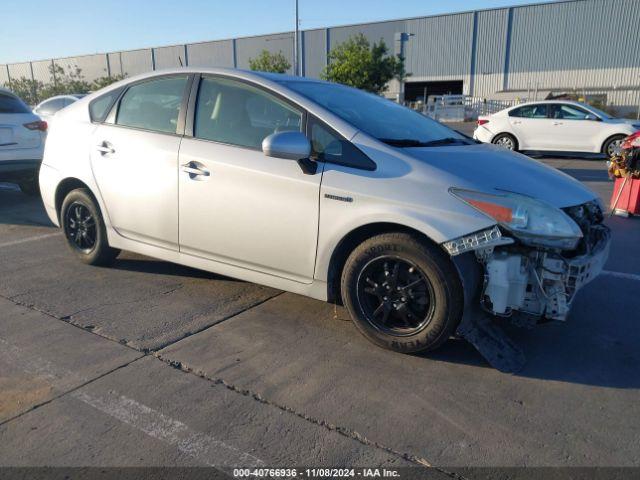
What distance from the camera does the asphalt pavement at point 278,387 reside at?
7.88 ft

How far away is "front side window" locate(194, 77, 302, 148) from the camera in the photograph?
3641mm

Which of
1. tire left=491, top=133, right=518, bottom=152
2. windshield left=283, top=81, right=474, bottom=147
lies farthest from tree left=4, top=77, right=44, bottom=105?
windshield left=283, top=81, right=474, bottom=147

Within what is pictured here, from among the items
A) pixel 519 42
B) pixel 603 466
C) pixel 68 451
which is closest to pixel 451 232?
pixel 603 466

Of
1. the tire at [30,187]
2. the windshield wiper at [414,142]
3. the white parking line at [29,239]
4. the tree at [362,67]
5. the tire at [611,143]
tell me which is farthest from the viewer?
the tree at [362,67]

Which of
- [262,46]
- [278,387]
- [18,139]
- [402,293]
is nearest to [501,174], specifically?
[402,293]

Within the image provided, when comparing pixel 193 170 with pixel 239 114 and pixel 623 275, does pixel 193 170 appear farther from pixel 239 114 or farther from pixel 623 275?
pixel 623 275

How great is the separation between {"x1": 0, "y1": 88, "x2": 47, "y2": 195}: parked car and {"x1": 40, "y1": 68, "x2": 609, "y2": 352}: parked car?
3640 mm

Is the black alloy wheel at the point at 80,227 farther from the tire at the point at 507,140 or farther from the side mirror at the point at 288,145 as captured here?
the tire at the point at 507,140

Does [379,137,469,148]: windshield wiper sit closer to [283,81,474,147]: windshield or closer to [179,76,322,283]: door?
[283,81,474,147]: windshield

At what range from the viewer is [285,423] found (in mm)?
2594

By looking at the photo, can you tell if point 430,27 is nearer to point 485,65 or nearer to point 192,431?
point 485,65

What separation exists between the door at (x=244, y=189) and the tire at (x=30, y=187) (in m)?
5.85

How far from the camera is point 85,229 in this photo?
Answer: 4766 mm

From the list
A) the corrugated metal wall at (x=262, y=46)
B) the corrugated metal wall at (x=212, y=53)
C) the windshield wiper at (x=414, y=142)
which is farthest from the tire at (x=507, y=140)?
the corrugated metal wall at (x=212, y=53)
